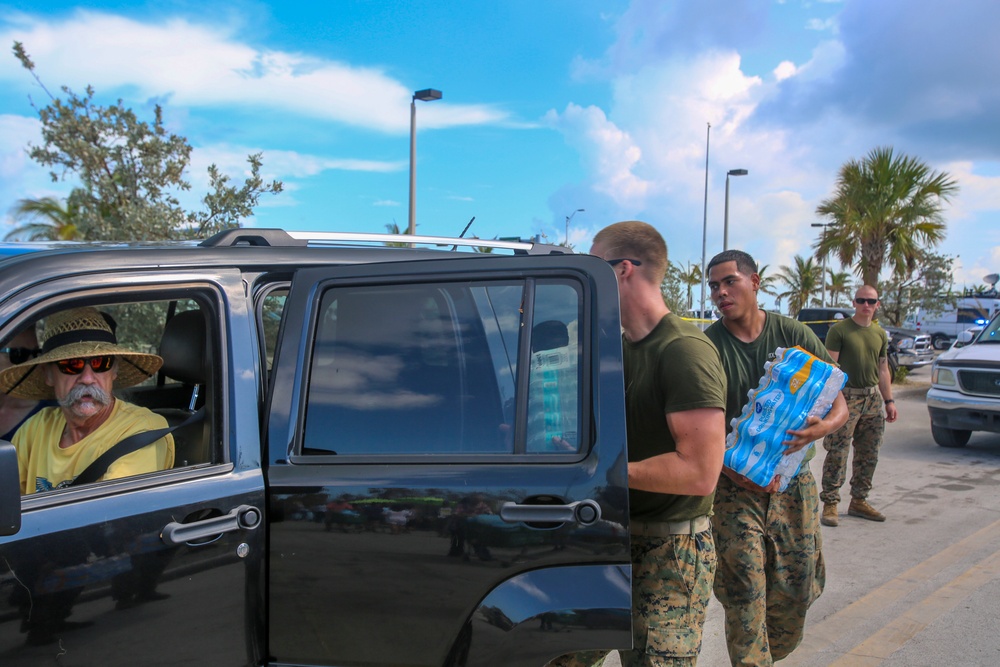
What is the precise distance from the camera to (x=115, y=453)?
2.36 metres

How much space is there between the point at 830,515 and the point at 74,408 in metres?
5.83

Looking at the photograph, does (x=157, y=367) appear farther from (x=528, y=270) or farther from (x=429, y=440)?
(x=528, y=270)

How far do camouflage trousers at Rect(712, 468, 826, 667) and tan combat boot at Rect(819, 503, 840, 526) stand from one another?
10.8 ft

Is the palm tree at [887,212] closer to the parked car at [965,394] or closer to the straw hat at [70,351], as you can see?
the parked car at [965,394]

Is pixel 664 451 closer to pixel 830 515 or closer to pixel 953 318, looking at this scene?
pixel 830 515

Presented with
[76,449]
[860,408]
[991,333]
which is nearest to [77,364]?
[76,449]

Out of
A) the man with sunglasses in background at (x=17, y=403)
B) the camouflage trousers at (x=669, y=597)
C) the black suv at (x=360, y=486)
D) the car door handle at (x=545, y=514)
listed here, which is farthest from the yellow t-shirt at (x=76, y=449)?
the camouflage trousers at (x=669, y=597)

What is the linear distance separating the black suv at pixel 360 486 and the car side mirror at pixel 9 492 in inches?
2.7

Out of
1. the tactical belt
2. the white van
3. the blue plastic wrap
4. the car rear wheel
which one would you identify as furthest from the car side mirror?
the white van

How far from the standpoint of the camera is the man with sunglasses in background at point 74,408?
8.07ft

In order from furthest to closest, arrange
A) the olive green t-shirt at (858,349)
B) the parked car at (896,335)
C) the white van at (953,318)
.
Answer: the white van at (953,318), the parked car at (896,335), the olive green t-shirt at (858,349)

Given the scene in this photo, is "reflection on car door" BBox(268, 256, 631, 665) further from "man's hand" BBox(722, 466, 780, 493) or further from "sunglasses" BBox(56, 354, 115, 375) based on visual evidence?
"man's hand" BBox(722, 466, 780, 493)

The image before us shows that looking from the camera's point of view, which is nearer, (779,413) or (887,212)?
(779,413)

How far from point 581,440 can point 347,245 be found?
1137mm
